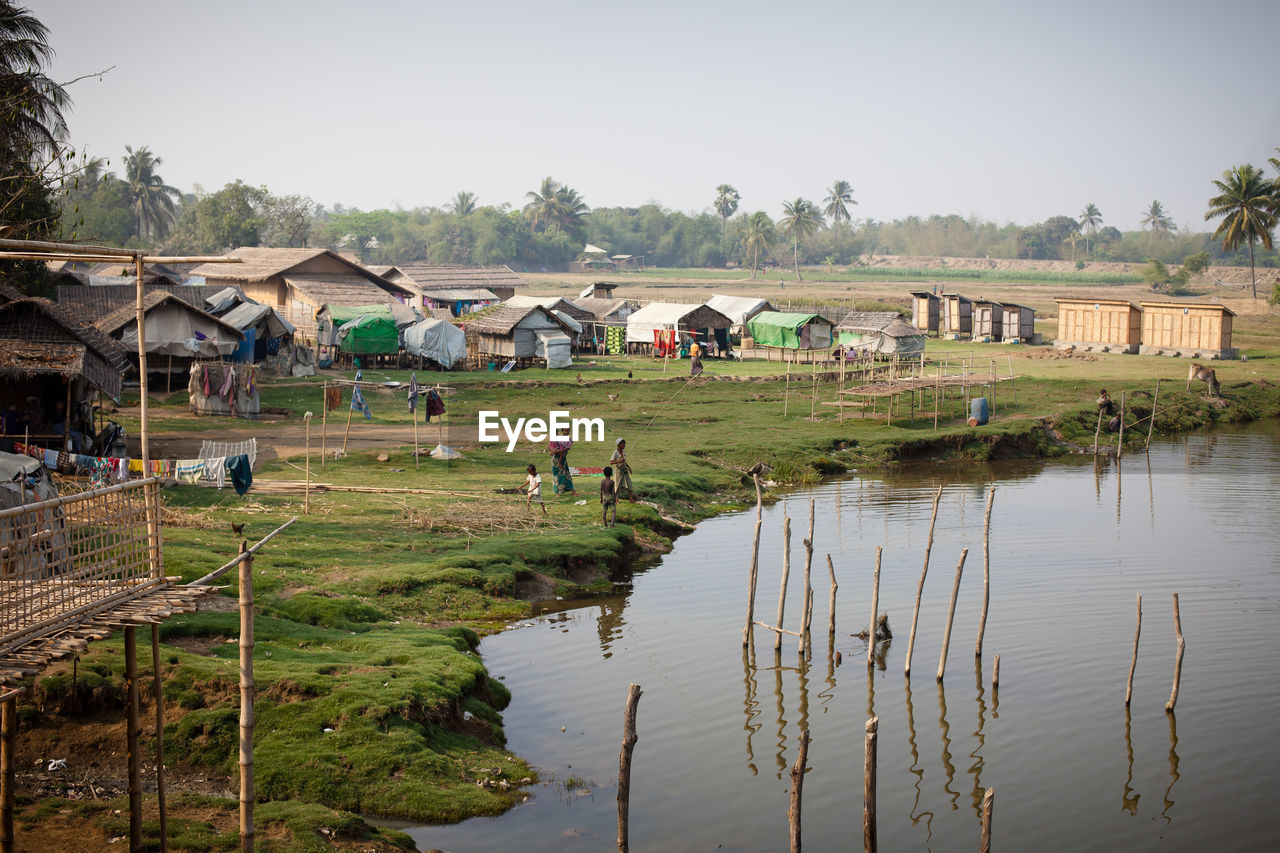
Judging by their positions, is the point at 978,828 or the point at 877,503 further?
the point at 877,503

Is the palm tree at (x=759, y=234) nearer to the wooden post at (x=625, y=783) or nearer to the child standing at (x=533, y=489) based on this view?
the child standing at (x=533, y=489)

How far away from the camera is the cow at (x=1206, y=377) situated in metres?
42.2

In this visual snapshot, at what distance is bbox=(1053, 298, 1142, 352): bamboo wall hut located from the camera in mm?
55281

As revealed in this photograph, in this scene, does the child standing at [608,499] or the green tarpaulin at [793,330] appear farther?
the green tarpaulin at [793,330]

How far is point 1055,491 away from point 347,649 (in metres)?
21.1

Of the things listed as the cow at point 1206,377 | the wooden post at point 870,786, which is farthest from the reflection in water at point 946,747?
the cow at point 1206,377

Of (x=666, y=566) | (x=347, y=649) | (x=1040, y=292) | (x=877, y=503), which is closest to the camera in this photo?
(x=347, y=649)

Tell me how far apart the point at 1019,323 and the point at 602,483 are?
146 feet

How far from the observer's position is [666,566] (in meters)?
22.0

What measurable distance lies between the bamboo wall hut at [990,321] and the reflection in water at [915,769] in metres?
49.9

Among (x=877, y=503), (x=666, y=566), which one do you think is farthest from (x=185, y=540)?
(x=877, y=503)

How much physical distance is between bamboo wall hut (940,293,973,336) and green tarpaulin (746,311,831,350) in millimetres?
11383

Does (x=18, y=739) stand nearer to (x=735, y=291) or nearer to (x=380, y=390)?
(x=380, y=390)

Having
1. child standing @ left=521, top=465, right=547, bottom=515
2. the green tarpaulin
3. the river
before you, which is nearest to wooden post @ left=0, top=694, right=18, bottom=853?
the river
